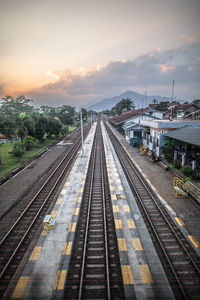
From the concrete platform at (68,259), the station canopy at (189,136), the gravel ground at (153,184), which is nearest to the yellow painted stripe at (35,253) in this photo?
the concrete platform at (68,259)

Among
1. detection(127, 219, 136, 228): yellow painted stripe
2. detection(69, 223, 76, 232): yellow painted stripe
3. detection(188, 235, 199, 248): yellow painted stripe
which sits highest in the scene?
detection(127, 219, 136, 228): yellow painted stripe

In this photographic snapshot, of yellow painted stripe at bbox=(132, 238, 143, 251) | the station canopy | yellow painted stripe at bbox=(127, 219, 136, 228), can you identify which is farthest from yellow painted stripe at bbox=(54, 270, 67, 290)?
the station canopy

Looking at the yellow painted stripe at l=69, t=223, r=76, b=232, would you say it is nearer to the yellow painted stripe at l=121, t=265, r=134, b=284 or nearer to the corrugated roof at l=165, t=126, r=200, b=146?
the yellow painted stripe at l=121, t=265, r=134, b=284

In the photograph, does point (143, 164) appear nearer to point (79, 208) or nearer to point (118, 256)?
point (79, 208)

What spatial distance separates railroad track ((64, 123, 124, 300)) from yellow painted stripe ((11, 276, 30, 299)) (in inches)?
58.0

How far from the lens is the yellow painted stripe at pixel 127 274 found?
5.44 m

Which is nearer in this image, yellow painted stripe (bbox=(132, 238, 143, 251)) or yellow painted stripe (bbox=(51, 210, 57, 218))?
yellow painted stripe (bbox=(132, 238, 143, 251))

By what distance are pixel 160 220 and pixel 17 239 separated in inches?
297

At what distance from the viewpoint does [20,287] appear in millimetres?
5312

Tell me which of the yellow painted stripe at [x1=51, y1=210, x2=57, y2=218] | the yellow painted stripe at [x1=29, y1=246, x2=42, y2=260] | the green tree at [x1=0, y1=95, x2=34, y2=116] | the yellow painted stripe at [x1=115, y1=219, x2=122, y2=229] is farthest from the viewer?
the green tree at [x1=0, y1=95, x2=34, y2=116]

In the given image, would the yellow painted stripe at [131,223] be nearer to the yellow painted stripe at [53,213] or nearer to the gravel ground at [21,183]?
the yellow painted stripe at [53,213]

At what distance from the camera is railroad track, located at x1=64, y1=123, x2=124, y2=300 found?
5.23 metres

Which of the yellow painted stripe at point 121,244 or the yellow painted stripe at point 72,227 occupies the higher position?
the yellow painted stripe at point 72,227

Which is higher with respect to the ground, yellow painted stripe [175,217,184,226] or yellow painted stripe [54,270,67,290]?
yellow painted stripe [175,217,184,226]
